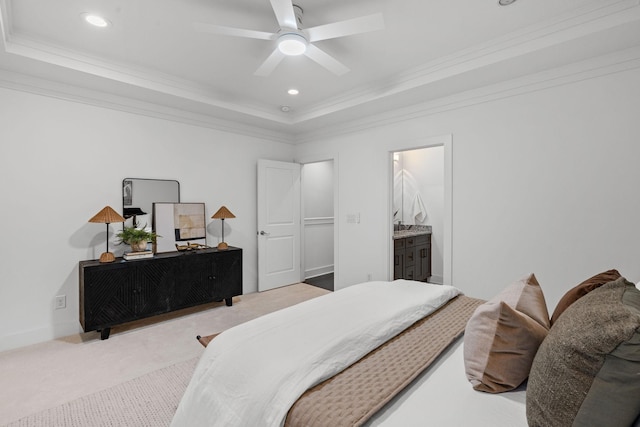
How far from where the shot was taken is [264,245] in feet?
15.2

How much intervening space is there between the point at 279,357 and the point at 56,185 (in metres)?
3.19

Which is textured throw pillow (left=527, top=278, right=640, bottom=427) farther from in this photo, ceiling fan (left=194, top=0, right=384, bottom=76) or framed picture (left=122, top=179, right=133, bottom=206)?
framed picture (left=122, top=179, right=133, bottom=206)

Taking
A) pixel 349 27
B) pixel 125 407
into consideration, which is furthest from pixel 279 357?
pixel 349 27

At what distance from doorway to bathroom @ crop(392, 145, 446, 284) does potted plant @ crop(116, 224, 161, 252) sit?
3.56 m

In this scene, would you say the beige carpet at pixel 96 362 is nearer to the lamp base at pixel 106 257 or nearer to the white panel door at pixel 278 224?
the lamp base at pixel 106 257

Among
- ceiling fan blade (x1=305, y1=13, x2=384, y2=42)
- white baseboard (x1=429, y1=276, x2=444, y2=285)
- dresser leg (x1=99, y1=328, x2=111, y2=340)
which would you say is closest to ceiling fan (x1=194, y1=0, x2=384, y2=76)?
ceiling fan blade (x1=305, y1=13, x2=384, y2=42)

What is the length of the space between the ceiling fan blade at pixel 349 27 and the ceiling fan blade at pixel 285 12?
0.15 metres

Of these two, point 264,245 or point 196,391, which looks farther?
point 264,245

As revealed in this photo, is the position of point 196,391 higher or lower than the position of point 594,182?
lower

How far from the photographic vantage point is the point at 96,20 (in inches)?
90.4

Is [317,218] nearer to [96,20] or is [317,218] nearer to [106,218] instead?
[106,218]

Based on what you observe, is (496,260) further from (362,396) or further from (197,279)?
(197,279)

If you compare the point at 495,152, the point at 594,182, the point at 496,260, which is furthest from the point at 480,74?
the point at 496,260

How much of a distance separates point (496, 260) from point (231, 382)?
282cm
